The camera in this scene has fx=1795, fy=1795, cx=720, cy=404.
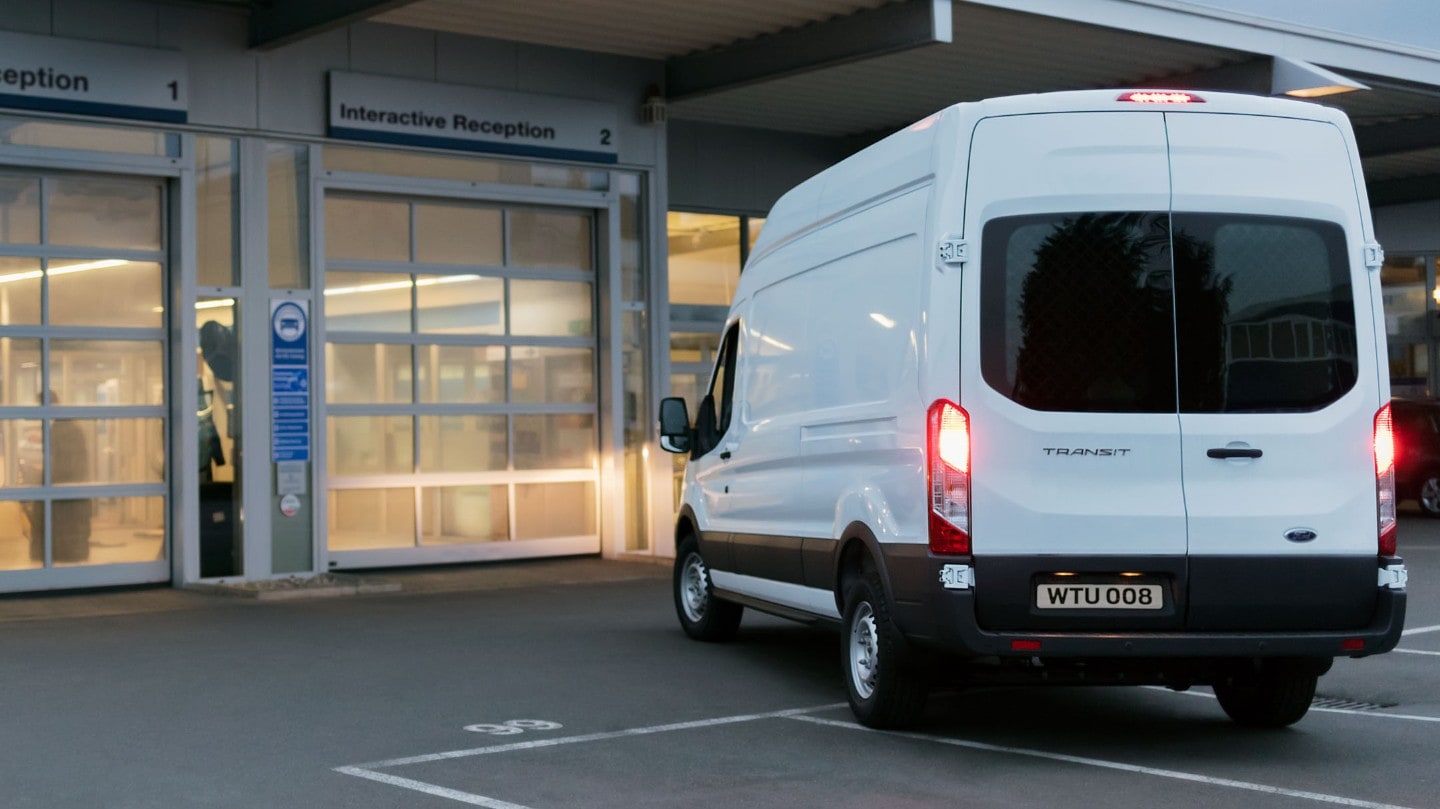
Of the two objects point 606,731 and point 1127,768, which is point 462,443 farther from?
point 1127,768

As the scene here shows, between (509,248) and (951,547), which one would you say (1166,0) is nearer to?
(509,248)

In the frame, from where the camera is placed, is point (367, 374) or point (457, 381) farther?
point (457, 381)

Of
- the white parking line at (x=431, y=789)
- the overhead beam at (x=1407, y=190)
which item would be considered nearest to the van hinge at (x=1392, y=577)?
the white parking line at (x=431, y=789)

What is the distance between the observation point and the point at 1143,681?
6934mm

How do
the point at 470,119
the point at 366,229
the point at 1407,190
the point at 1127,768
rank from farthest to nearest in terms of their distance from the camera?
the point at 1407,190
the point at 470,119
the point at 366,229
the point at 1127,768

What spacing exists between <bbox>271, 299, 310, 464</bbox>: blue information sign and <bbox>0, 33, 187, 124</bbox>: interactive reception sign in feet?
5.88

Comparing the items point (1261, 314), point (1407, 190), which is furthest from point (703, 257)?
point (1261, 314)

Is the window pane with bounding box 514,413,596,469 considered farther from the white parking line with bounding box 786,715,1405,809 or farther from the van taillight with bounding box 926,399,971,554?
the van taillight with bounding box 926,399,971,554

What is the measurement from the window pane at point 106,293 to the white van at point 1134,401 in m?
8.91

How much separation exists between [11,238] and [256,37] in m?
2.49

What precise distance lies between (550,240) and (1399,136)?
34.8 ft

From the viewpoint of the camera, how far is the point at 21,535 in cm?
1381

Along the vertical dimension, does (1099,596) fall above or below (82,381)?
below

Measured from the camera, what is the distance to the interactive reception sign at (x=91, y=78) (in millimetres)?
13383
